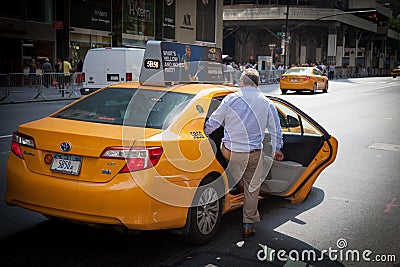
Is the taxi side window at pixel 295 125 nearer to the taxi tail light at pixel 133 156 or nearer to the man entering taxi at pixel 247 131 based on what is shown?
the man entering taxi at pixel 247 131

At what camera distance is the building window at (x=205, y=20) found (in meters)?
42.6

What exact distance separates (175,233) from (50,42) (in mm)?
26957

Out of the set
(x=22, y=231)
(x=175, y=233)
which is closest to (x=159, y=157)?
(x=175, y=233)

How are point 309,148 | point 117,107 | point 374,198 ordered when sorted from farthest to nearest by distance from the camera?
point 374,198
point 309,148
point 117,107

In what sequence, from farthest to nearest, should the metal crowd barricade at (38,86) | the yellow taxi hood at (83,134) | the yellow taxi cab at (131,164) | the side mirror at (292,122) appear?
the metal crowd barricade at (38,86) → the side mirror at (292,122) → the yellow taxi hood at (83,134) → the yellow taxi cab at (131,164)

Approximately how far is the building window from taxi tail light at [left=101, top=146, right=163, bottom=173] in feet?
128

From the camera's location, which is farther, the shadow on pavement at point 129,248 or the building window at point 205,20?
the building window at point 205,20

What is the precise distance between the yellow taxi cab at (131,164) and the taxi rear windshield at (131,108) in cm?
1

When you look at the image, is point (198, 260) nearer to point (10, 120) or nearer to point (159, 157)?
point (159, 157)

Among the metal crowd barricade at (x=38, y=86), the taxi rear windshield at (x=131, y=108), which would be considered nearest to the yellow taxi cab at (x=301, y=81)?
the metal crowd barricade at (x=38, y=86)

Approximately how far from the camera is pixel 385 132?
13500 mm

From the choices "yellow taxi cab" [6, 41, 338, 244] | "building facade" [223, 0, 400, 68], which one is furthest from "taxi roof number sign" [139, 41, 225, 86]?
"building facade" [223, 0, 400, 68]

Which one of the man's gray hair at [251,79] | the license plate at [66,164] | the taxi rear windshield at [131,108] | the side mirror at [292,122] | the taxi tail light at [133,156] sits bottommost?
the license plate at [66,164]

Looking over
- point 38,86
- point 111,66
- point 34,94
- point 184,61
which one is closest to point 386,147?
point 184,61
